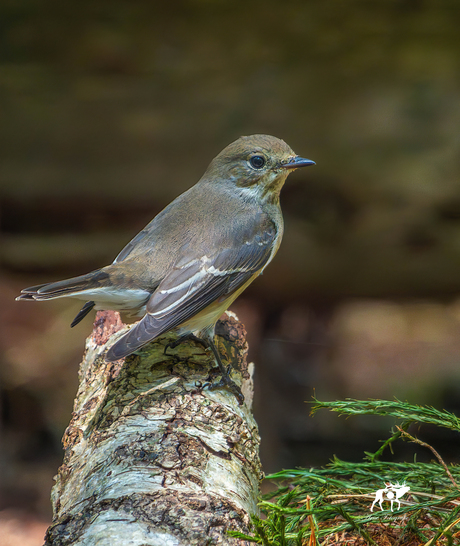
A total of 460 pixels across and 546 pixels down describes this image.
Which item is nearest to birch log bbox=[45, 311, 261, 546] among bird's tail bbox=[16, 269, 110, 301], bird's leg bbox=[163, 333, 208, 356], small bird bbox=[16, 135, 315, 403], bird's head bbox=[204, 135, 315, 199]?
bird's leg bbox=[163, 333, 208, 356]

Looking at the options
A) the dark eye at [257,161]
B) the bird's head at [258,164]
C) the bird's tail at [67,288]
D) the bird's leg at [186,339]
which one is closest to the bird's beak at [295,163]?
the bird's head at [258,164]

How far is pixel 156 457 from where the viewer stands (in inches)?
68.3

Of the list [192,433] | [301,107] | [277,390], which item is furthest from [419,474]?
[301,107]

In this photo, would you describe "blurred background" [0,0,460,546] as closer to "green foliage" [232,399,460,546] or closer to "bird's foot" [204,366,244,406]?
"bird's foot" [204,366,244,406]

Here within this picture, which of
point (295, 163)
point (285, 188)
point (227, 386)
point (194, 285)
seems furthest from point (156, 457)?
point (285, 188)

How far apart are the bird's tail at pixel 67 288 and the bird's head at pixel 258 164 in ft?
3.40

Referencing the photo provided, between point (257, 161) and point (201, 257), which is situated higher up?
point (257, 161)

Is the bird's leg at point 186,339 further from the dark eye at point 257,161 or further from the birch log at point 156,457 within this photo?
the dark eye at point 257,161

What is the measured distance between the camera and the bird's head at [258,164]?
2898 millimetres

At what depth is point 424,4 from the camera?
4062 mm

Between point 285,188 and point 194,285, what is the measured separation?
97.4 inches

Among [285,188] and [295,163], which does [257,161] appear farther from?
[285,188]

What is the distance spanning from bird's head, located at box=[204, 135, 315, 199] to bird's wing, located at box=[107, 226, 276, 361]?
0.28 m

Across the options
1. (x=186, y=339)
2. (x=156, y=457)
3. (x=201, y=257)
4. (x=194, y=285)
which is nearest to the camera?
(x=156, y=457)
